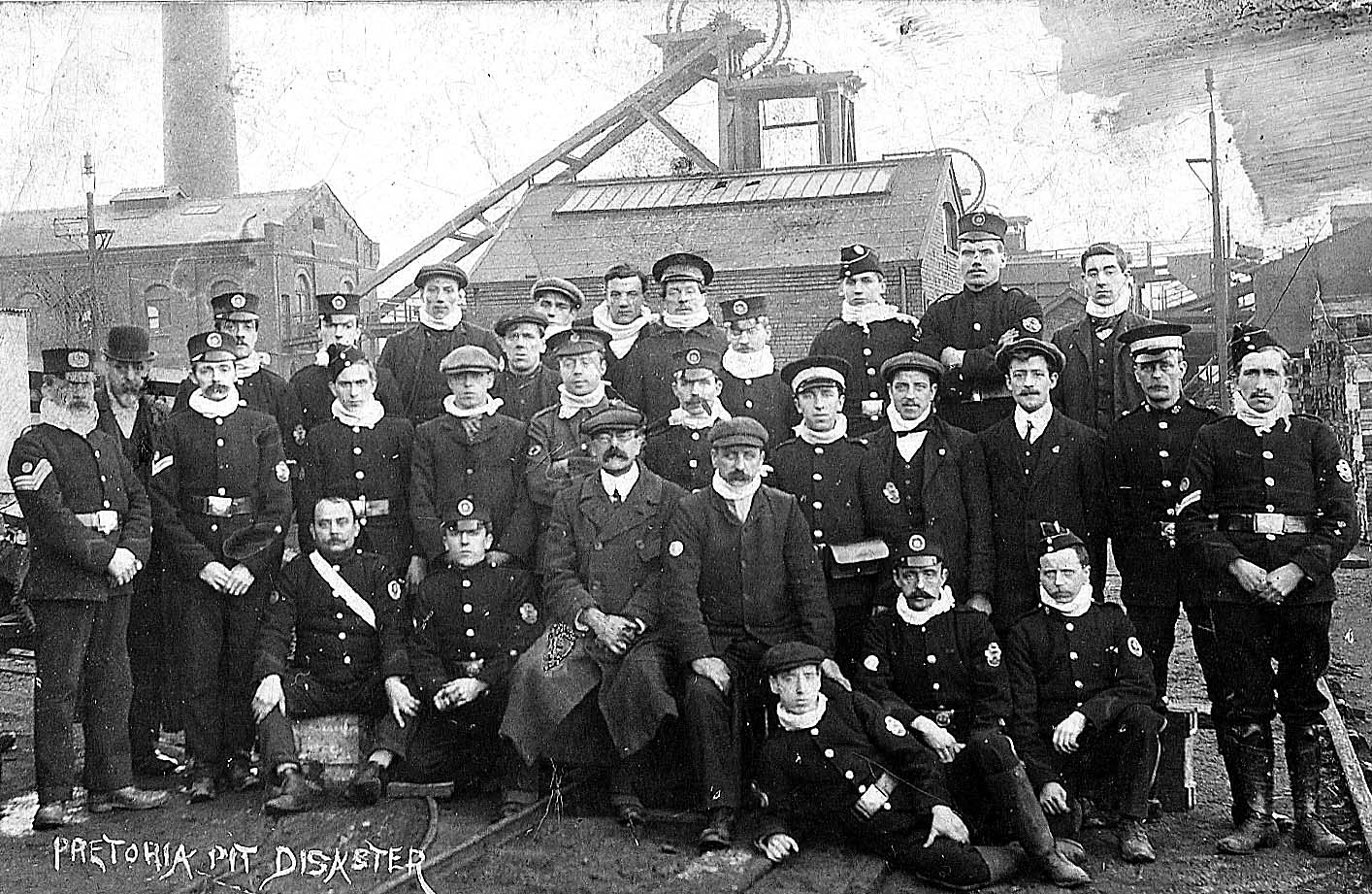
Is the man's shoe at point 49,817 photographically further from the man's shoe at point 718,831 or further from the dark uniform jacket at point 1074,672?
the dark uniform jacket at point 1074,672

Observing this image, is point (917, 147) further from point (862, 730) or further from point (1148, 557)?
point (862, 730)

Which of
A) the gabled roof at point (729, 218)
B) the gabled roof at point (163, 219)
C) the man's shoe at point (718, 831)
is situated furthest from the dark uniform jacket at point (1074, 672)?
the gabled roof at point (729, 218)

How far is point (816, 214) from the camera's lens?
12.6 meters

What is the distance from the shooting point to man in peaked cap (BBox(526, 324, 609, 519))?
519cm

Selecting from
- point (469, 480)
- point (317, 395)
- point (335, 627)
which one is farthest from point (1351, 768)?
point (317, 395)

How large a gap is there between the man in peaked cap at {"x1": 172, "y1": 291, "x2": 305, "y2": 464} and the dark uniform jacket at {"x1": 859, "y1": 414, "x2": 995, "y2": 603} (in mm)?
2708

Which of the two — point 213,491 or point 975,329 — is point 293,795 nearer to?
point 213,491

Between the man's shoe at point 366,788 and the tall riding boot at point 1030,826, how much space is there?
2.51 metres

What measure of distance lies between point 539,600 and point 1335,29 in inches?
174

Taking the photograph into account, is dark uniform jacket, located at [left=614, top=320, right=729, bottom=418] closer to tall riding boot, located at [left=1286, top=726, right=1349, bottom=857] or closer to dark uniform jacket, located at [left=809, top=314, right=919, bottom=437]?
dark uniform jacket, located at [left=809, top=314, right=919, bottom=437]

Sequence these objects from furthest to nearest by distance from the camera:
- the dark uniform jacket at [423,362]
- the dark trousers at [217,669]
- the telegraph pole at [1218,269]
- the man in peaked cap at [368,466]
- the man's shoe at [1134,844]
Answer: the telegraph pole at [1218,269] → the dark uniform jacket at [423,362] → the man in peaked cap at [368,466] → the dark trousers at [217,669] → the man's shoe at [1134,844]

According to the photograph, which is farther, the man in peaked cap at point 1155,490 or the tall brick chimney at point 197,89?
the tall brick chimney at point 197,89

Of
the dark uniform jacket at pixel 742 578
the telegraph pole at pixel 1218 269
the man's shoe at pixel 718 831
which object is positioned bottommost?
the man's shoe at pixel 718 831

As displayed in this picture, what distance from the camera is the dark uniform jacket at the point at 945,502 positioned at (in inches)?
186
